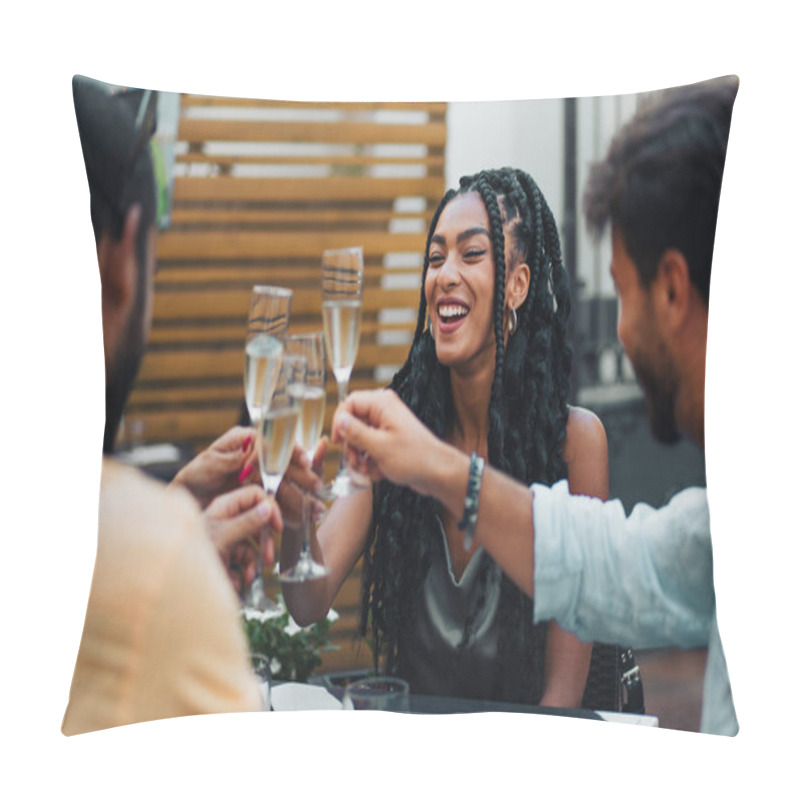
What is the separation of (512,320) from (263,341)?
0.55 metres

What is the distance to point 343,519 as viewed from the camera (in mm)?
2588

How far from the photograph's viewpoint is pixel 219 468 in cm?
256

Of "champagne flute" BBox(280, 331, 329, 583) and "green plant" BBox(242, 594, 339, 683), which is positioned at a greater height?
"champagne flute" BBox(280, 331, 329, 583)

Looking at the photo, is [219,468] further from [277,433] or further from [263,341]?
[263,341]

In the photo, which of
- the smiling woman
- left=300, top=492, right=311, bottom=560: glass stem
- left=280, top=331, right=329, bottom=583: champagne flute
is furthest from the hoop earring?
left=300, top=492, right=311, bottom=560: glass stem

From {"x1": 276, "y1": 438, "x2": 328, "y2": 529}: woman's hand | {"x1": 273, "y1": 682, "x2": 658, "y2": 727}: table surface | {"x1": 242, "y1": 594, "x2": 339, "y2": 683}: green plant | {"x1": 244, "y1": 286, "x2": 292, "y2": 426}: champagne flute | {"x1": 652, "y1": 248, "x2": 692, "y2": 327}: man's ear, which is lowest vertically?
{"x1": 273, "y1": 682, "x2": 658, "y2": 727}: table surface

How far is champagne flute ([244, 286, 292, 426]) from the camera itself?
2.56m

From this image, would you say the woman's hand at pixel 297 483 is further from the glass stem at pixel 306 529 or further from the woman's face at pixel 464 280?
the woman's face at pixel 464 280

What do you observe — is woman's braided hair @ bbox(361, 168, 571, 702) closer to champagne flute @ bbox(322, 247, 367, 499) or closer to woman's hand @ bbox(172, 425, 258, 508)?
champagne flute @ bbox(322, 247, 367, 499)

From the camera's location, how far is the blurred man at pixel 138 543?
2.53 m

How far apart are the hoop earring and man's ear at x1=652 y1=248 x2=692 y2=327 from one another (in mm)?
305

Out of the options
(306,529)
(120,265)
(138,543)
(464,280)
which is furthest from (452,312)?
(138,543)

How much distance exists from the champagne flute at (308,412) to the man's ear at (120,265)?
37 cm

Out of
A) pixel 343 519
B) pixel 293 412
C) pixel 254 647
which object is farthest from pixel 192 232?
pixel 254 647
